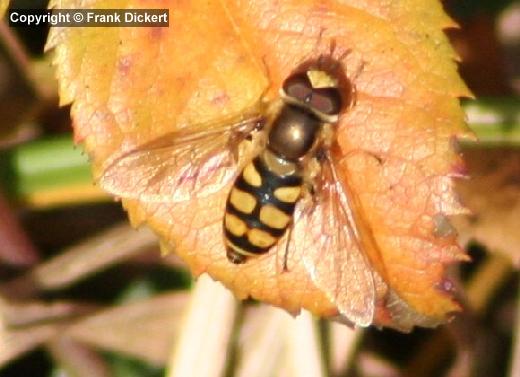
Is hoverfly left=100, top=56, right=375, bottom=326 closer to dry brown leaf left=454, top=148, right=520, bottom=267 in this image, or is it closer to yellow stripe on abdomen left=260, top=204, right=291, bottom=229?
yellow stripe on abdomen left=260, top=204, right=291, bottom=229

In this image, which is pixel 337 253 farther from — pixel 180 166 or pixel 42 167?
pixel 42 167

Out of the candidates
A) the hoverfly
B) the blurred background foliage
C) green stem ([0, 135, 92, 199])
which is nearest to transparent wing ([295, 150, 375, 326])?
the hoverfly

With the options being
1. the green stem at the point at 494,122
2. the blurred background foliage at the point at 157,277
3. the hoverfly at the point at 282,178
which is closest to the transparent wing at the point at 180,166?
the hoverfly at the point at 282,178

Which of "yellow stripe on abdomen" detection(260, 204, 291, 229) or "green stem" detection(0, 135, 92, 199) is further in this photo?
"green stem" detection(0, 135, 92, 199)

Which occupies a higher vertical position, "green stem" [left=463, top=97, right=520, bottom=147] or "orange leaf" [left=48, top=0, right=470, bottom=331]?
"orange leaf" [left=48, top=0, right=470, bottom=331]

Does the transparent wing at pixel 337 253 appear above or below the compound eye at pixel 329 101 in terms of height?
below

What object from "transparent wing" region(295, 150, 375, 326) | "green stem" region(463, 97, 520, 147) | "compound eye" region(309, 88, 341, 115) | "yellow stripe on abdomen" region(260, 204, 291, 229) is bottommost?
"green stem" region(463, 97, 520, 147)

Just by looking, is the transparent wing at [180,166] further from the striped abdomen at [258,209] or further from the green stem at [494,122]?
the green stem at [494,122]
